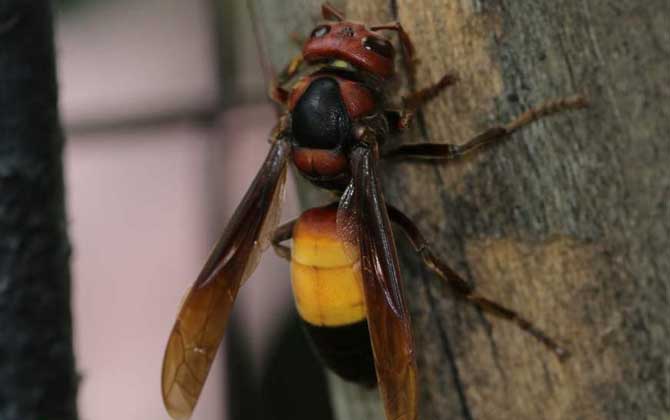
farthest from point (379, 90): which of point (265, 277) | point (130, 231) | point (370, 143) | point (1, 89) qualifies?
point (130, 231)

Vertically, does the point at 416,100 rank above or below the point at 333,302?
above

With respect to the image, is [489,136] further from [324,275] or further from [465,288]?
[324,275]

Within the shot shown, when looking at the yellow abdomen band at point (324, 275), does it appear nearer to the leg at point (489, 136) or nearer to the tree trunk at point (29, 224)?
the leg at point (489, 136)

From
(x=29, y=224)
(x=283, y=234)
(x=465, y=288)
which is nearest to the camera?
(x=29, y=224)

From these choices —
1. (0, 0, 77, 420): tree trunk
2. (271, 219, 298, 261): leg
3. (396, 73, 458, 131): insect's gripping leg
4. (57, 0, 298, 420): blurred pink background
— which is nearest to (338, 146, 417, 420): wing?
(396, 73, 458, 131): insect's gripping leg

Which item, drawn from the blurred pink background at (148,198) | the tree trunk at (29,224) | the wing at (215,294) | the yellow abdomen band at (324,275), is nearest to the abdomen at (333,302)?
the yellow abdomen band at (324,275)

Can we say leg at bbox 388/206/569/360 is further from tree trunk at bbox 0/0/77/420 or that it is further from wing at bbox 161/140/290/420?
tree trunk at bbox 0/0/77/420

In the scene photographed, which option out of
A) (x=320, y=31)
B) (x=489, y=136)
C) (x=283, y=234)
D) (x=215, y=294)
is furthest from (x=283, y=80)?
(x=489, y=136)
